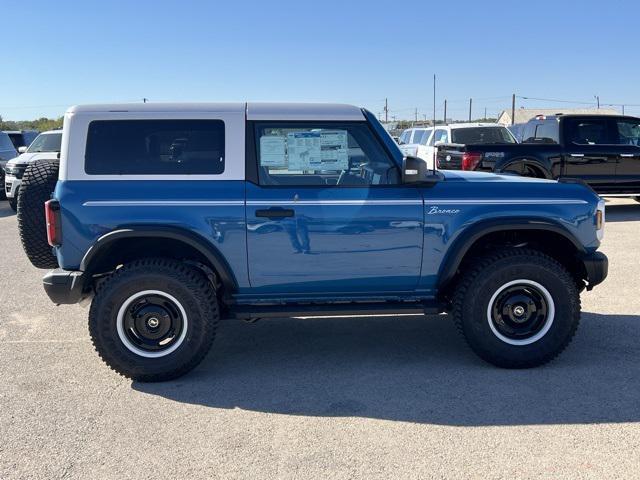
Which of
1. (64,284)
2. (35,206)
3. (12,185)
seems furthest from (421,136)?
(64,284)

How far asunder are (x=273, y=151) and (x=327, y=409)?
5.92ft

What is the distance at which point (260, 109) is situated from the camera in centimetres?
419

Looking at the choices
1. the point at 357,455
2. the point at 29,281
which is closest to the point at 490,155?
the point at 29,281

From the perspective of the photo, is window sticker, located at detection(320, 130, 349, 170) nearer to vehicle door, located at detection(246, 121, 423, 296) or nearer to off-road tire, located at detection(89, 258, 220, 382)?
vehicle door, located at detection(246, 121, 423, 296)

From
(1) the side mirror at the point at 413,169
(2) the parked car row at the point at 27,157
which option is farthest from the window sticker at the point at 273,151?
(2) the parked car row at the point at 27,157

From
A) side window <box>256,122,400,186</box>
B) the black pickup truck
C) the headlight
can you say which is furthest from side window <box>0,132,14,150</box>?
the headlight

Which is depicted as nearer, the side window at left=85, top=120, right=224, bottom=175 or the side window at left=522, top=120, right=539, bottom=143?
the side window at left=85, top=120, right=224, bottom=175

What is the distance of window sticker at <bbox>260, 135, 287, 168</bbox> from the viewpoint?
4148mm

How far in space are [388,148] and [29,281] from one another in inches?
199

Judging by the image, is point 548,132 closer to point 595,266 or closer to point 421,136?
point 421,136

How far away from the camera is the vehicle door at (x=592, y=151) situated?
36.7 ft

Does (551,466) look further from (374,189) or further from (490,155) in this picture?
(490,155)

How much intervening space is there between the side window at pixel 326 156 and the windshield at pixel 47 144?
10544 mm

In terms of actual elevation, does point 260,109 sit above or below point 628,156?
above
